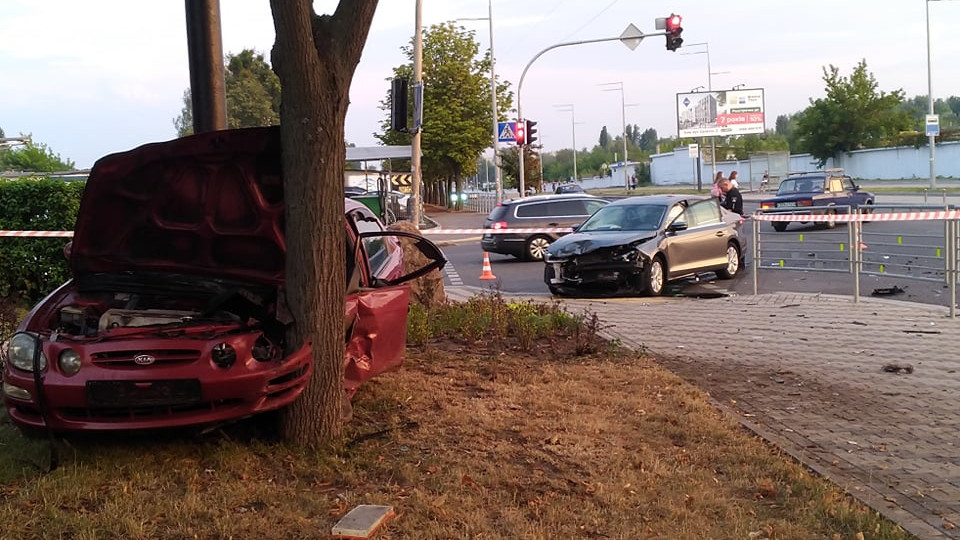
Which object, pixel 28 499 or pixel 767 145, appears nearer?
pixel 28 499

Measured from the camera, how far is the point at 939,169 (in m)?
58.8

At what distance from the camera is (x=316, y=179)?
16.5 ft

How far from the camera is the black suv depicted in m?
21.6

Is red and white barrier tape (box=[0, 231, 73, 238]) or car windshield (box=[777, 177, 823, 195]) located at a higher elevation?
car windshield (box=[777, 177, 823, 195])

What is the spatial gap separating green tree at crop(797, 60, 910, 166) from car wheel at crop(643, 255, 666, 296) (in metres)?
52.1

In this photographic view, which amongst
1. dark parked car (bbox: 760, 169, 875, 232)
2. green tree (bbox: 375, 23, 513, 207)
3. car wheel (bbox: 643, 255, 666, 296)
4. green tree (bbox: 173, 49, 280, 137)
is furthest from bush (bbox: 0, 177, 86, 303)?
green tree (bbox: 173, 49, 280, 137)

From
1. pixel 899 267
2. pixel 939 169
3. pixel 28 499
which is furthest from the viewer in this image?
pixel 939 169

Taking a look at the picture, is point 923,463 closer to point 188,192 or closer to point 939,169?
point 188,192

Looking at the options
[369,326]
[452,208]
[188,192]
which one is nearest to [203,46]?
[188,192]

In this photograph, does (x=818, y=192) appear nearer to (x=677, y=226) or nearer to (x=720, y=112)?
(x=677, y=226)

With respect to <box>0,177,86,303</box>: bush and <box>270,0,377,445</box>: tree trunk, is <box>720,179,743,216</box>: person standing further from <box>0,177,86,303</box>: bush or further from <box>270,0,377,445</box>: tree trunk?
<box>270,0,377,445</box>: tree trunk

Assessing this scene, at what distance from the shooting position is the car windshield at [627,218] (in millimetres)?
14727

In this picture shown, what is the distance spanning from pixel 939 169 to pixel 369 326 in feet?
202

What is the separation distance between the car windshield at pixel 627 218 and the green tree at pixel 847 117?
51.0m
